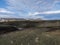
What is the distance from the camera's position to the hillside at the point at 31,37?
19.1 feet

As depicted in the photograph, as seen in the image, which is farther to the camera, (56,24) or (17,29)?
(17,29)

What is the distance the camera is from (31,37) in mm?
6305

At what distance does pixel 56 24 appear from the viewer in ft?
21.4

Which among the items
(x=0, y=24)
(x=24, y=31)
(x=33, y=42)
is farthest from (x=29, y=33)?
(x=0, y=24)

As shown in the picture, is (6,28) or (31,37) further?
(6,28)

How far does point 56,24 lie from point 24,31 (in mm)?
1348

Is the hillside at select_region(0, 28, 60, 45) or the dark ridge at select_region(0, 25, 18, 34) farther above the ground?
the dark ridge at select_region(0, 25, 18, 34)

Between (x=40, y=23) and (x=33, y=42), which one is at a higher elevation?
(x=40, y=23)

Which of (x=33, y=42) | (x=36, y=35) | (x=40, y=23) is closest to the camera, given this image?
(x=33, y=42)

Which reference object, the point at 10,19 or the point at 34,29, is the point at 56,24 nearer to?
the point at 34,29

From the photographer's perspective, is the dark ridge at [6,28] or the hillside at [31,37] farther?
the dark ridge at [6,28]

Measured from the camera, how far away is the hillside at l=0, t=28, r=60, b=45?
5828 millimetres

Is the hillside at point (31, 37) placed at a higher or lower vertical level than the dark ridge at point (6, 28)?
lower

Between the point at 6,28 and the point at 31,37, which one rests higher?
the point at 6,28
